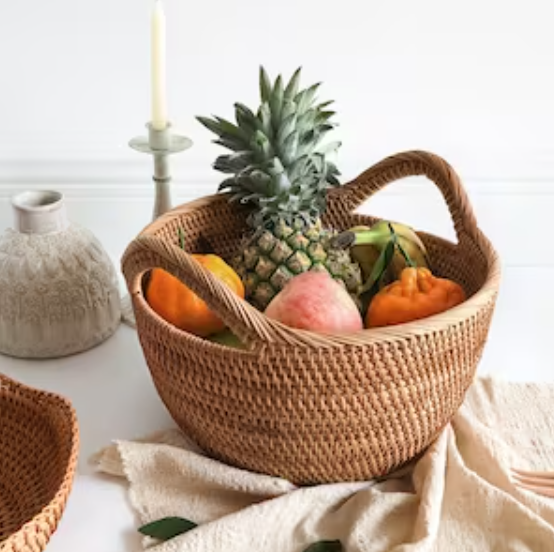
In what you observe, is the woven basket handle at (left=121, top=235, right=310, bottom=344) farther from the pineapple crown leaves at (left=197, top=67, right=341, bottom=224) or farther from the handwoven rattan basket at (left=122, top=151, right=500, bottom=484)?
the pineapple crown leaves at (left=197, top=67, right=341, bottom=224)

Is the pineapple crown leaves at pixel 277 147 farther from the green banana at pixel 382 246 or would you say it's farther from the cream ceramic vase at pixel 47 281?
the cream ceramic vase at pixel 47 281

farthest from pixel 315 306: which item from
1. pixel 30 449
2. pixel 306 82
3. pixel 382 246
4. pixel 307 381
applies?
pixel 306 82

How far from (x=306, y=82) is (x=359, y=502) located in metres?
0.59

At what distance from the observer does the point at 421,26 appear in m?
1.17

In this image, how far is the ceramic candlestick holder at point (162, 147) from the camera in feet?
3.22

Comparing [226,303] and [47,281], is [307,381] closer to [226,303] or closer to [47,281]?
[226,303]

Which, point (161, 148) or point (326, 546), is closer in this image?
point (326, 546)

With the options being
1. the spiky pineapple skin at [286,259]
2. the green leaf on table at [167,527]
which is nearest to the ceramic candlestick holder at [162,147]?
the spiky pineapple skin at [286,259]

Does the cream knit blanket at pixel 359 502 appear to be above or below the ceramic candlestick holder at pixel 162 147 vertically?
below

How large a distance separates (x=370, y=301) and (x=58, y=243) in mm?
319

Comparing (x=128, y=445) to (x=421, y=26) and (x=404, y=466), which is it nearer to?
(x=404, y=466)

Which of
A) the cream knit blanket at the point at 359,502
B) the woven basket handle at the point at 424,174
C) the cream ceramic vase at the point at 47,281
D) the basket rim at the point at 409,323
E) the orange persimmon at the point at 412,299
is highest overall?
the woven basket handle at the point at 424,174

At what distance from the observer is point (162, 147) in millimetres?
983

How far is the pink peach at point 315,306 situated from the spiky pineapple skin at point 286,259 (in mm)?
59
